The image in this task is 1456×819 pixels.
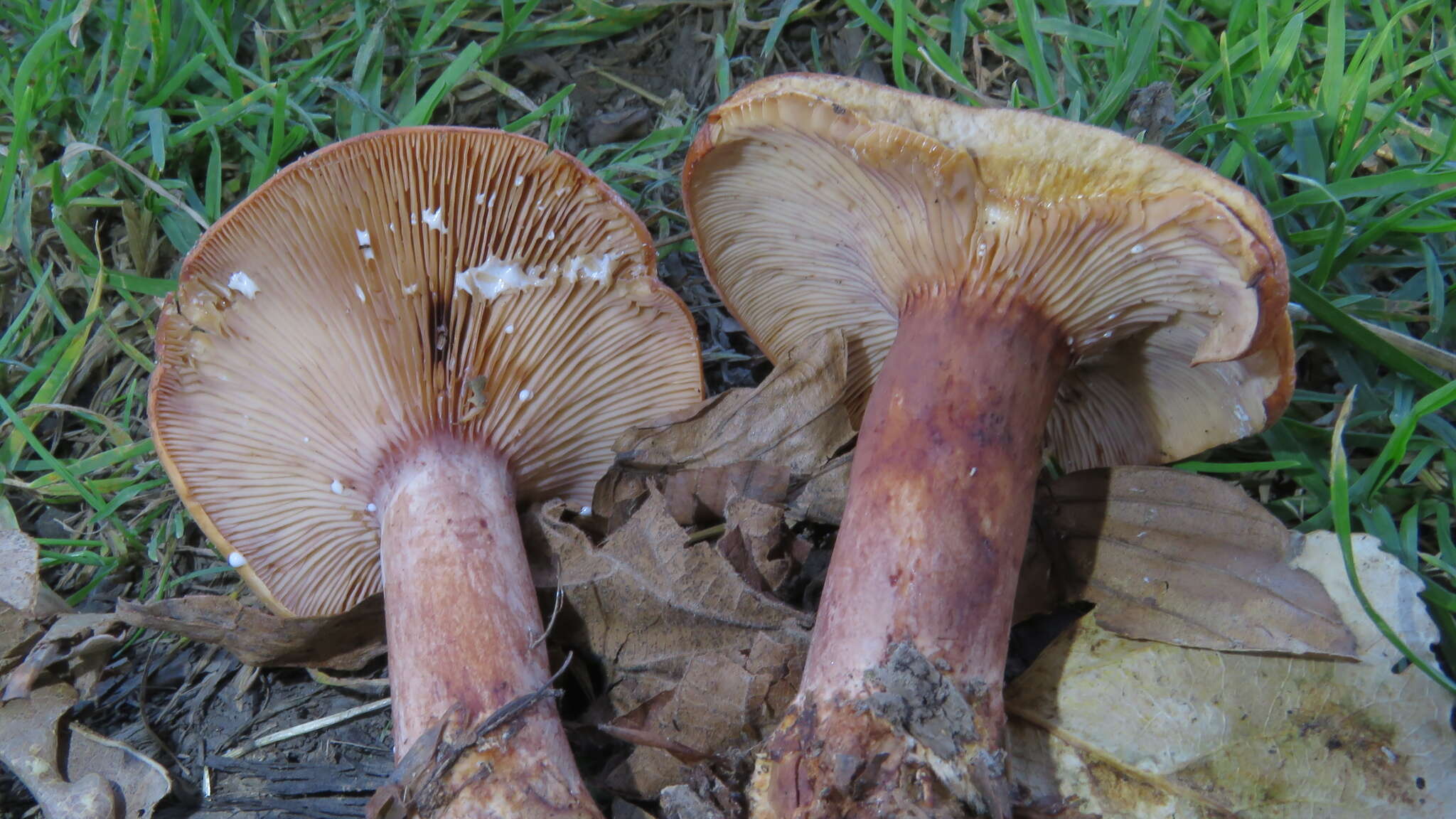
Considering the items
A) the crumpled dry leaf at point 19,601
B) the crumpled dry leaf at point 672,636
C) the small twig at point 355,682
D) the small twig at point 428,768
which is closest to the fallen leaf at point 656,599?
the crumpled dry leaf at point 672,636

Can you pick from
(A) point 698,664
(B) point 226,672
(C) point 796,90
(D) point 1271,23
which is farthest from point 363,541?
(D) point 1271,23

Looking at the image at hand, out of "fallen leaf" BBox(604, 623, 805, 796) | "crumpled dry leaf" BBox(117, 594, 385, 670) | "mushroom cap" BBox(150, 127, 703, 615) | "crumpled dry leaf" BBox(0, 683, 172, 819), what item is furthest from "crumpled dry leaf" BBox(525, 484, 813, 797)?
"crumpled dry leaf" BBox(0, 683, 172, 819)

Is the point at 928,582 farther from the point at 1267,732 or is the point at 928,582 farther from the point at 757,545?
the point at 1267,732

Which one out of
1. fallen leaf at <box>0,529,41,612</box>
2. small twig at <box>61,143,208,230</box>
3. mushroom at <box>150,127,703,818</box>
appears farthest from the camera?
small twig at <box>61,143,208,230</box>

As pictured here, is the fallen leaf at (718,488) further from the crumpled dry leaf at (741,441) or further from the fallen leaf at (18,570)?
the fallen leaf at (18,570)

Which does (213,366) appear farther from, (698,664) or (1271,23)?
(1271,23)

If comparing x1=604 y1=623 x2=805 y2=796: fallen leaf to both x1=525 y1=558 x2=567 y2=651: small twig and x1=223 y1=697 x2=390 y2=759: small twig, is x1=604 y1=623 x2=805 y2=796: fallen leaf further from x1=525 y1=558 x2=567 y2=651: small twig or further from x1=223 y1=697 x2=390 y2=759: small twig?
x1=223 y1=697 x2=390 y2=759: small twig

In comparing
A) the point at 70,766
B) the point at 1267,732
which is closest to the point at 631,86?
the point at 70,766
